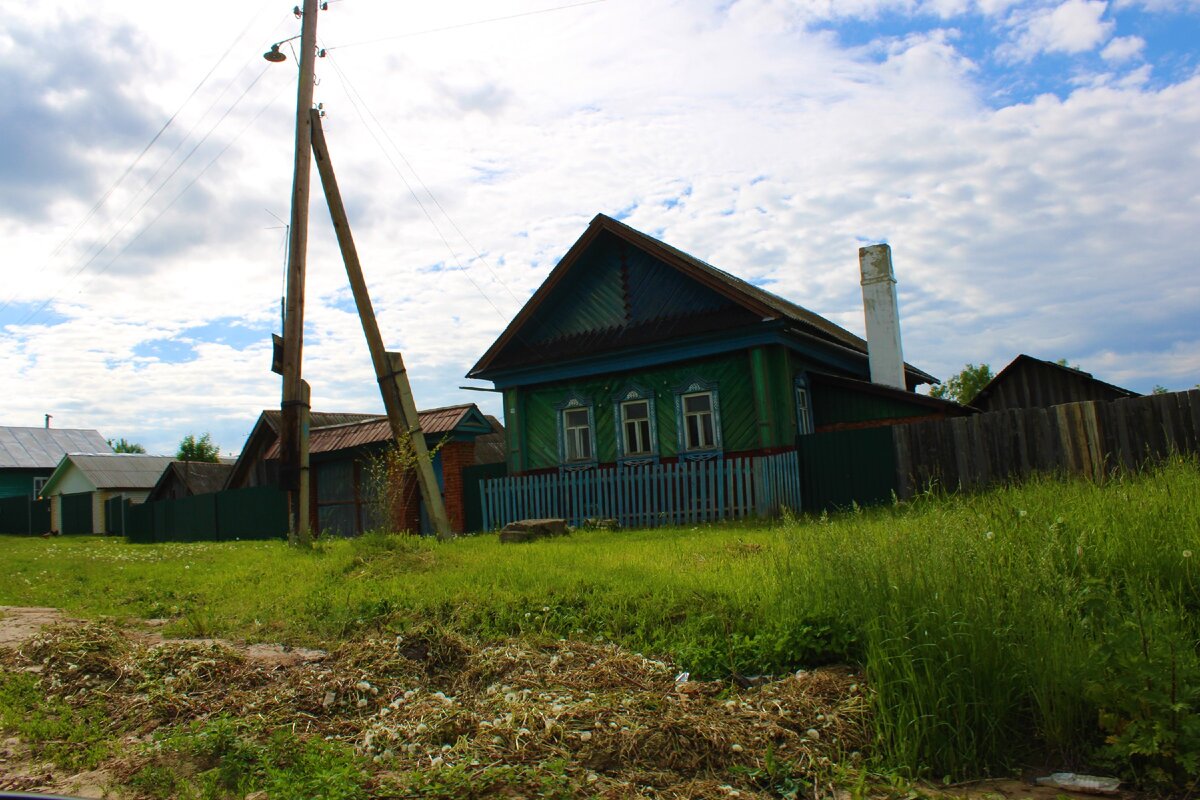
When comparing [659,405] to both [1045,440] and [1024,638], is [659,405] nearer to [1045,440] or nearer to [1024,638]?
[1045,440]

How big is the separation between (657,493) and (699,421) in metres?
2.22

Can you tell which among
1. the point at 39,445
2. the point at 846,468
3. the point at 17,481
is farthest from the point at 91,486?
the point at 846,468

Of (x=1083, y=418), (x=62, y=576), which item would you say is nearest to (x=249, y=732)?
(x=62, y=576)

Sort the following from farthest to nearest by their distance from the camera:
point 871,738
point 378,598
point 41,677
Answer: point 378,598 → point 41,677 → point 871,738

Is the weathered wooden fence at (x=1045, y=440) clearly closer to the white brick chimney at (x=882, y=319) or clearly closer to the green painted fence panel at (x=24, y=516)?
the white brick chimney at (x=882, y=319)

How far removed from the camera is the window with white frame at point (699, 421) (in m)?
16.9

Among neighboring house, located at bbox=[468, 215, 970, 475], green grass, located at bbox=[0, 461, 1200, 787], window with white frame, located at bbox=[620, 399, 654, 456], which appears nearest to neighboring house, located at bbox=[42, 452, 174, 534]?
neighboring house, located at bbox=[468, 215, 970, 475]

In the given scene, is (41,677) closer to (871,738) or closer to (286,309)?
(871,738)

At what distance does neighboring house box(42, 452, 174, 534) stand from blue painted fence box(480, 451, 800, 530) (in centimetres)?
2746

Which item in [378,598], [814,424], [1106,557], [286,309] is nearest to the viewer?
[1106,557]

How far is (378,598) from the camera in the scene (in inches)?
296

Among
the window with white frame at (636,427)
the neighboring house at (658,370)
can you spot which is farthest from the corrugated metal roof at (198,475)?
the window with white frame at (636,427)

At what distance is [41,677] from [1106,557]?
6.68 meters

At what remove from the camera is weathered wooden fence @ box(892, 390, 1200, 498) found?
11.3m
